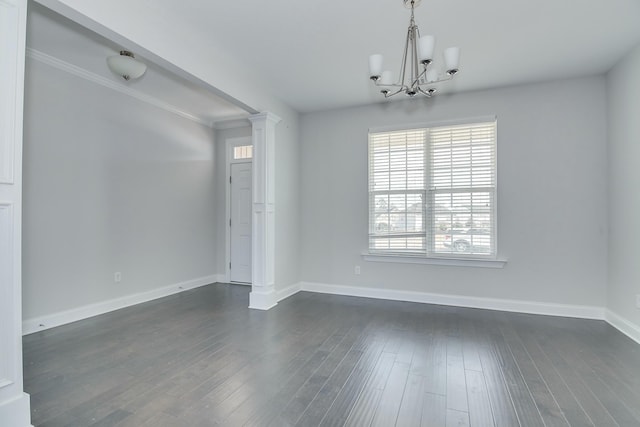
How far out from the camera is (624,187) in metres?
3.26

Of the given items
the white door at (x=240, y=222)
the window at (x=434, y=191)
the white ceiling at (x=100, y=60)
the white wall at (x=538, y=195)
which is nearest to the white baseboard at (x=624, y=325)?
the white wall at (x=538, y=195)

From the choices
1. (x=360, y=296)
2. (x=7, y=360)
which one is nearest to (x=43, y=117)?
(x=7, y=360)

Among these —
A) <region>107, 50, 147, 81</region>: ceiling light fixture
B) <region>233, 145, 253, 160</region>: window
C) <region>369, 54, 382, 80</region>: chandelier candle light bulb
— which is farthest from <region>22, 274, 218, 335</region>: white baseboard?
<region>369, 54, 382, 80</region>: chandelier candle light bulb

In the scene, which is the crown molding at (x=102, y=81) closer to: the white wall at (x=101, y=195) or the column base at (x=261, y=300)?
the white wall at (x=101, y=195)

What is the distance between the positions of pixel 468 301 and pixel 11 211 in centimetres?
440

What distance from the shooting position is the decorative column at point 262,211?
13.5 ft

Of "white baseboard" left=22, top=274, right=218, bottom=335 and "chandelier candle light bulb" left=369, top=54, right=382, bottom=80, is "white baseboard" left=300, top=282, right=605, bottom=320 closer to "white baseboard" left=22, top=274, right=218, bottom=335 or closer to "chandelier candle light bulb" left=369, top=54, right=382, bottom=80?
"white baseboard" left=22, top=274, right=218, bottom=335

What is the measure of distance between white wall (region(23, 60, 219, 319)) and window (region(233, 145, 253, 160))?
0.60 m

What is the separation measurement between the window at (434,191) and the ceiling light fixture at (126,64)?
292 centimetres

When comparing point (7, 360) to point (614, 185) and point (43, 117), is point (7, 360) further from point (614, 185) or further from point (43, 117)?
point (614, 185)

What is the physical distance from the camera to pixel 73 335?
3.11 metres

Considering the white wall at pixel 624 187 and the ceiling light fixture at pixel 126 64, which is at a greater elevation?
the ceiling light fixture at pixel 126 64

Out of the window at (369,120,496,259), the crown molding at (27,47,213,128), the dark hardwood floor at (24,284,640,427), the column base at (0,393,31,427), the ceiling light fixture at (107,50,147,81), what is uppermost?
the crown molding at (27,47,213,128)

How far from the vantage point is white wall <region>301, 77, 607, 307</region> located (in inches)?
144
